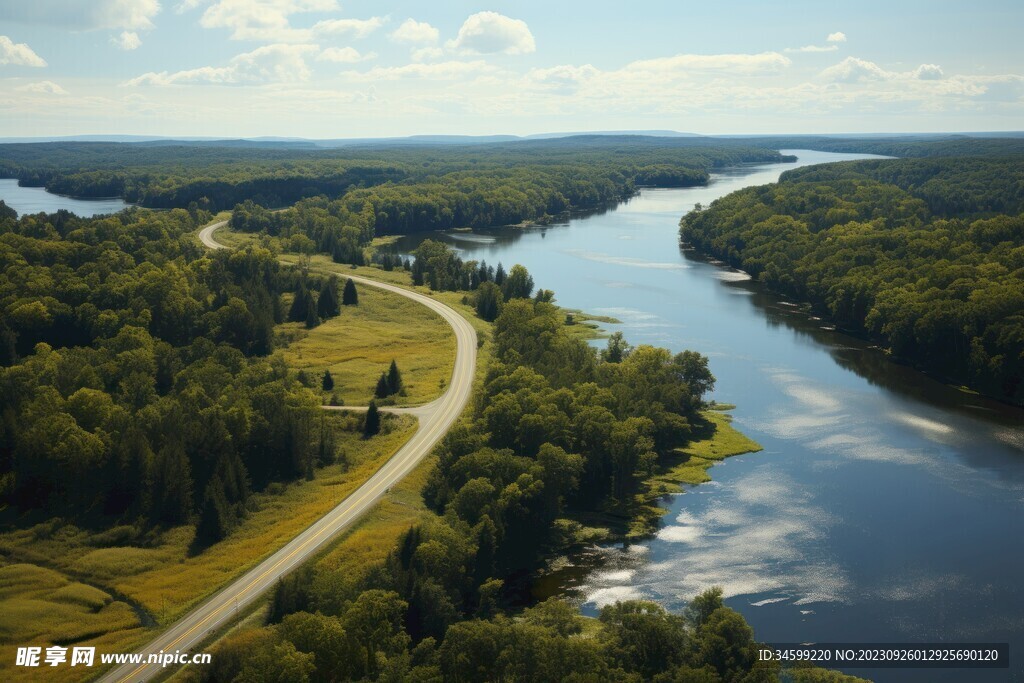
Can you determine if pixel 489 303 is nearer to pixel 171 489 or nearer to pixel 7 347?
pixel 7 347

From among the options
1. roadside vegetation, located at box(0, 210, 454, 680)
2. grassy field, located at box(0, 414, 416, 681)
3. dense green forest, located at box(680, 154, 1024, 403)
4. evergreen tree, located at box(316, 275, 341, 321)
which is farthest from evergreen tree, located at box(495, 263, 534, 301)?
grassy field, located at box(0, 414, 416, 681)

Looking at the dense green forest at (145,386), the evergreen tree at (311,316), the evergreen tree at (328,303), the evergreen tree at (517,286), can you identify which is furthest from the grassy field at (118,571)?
the evergreen tree at (517,286)

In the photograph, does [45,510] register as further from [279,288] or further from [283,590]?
[279,288]

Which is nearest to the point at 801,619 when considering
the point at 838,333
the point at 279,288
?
the point at 838,333

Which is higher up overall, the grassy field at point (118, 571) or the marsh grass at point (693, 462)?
the marsh grass at point (693, 462)

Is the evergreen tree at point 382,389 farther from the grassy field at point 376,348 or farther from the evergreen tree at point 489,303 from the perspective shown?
the evergreen tree at point 489,303

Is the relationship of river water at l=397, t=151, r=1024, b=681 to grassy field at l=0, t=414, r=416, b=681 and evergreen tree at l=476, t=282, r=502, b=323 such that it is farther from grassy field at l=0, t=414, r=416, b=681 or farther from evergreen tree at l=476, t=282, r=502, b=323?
grassy field at l=0, t=414, r=416, b=681
